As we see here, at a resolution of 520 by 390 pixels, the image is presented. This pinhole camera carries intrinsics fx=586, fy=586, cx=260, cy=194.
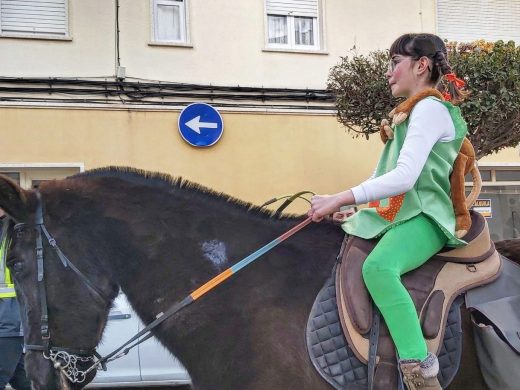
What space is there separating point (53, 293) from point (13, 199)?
44 centimetres

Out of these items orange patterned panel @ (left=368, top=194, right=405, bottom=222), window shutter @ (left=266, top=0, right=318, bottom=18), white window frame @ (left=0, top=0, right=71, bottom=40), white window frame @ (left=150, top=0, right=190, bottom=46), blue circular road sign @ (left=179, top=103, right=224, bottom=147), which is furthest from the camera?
window shutter @ (left=266, top=0, right=318, bottom=18)

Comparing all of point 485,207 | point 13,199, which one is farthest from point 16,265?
point 485,207

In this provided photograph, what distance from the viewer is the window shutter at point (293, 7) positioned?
11570 millimetres

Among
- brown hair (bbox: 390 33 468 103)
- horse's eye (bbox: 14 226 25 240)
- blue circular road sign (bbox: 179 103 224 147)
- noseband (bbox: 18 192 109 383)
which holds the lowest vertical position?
noseband (bbox: 18 192 109 383)

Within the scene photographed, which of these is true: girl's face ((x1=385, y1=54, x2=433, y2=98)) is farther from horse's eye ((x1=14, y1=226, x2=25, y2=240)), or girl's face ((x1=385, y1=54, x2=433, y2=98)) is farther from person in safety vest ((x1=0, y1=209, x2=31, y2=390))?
person in safety vest ((x1=0, y1=209, x2=31, y2=390))

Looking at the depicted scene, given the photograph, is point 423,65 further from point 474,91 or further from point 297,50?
point 297,50

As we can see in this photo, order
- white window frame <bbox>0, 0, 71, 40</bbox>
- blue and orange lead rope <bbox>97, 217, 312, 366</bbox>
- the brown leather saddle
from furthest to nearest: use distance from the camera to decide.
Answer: white window frame <bbox>0, 0, 71, 40</bbox>
blue and orange lead rope <bbox>97, 217, 312, 366</bbox>
the brown leather saddle

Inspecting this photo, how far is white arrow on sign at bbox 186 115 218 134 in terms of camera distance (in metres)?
10.8

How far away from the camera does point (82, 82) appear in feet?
33.9

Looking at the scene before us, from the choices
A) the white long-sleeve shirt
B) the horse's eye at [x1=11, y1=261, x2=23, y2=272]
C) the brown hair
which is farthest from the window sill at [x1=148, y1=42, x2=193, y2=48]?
the white long-sleeve shirt

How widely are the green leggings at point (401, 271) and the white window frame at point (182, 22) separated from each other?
9136 millimetres

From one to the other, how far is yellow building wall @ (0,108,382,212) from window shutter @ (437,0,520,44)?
306cm

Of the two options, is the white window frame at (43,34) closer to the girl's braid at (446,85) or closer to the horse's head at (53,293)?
the horse's head at (53,293)

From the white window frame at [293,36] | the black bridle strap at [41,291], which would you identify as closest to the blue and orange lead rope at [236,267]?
the black bridle strap at [41,291]
